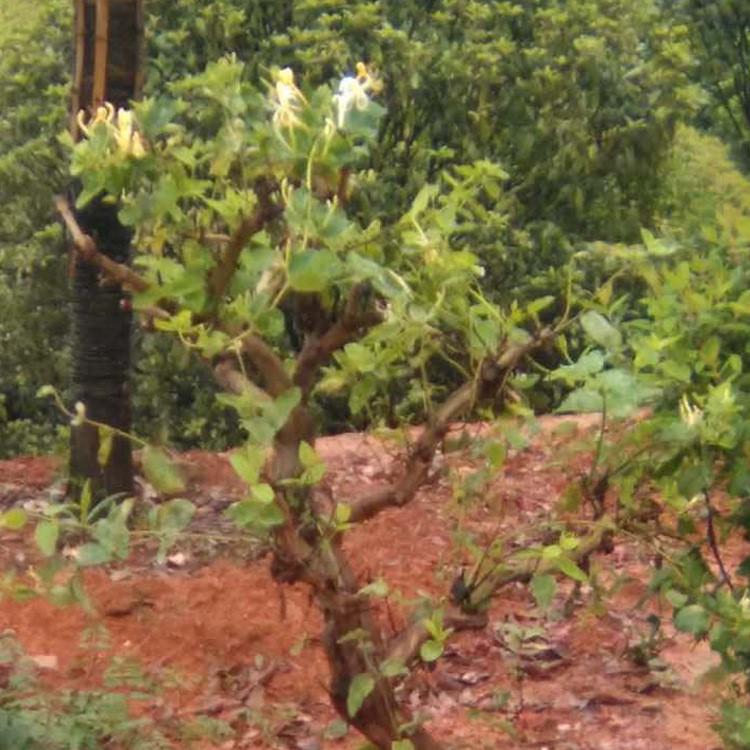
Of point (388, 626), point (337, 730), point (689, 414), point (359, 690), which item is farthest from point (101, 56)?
point (689, 414)

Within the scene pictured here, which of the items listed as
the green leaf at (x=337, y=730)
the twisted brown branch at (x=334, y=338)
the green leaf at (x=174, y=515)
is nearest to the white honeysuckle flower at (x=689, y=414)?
the twisted brown branch at (x=334, y=338)

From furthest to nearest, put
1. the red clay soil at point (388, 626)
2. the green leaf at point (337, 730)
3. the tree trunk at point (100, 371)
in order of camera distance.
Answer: the tree trunk at point (100, 371) < the red clay soil at point (388, 626) < the green leaf at point (337, 730)

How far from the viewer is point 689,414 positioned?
320 cm

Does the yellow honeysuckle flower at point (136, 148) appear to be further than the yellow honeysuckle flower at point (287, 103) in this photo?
Yes

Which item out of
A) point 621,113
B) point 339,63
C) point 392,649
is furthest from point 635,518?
point 621,113

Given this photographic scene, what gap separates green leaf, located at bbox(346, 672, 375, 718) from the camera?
334cm

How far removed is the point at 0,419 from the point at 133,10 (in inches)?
151

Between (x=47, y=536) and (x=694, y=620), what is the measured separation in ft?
4.00

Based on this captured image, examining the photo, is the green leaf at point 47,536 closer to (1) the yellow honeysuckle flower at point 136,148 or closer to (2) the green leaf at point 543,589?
(1) the yellow honeysuckle flower at point 136,148

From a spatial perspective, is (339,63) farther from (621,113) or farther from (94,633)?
(94,633)

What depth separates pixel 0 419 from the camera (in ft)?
29.4

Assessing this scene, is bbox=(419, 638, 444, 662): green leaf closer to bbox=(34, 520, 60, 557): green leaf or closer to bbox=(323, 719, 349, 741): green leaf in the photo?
bbox=(34, 520, 60, 557): green leaf

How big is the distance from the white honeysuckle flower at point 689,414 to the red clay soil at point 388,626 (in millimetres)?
926

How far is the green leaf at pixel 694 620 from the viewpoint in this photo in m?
3.34
